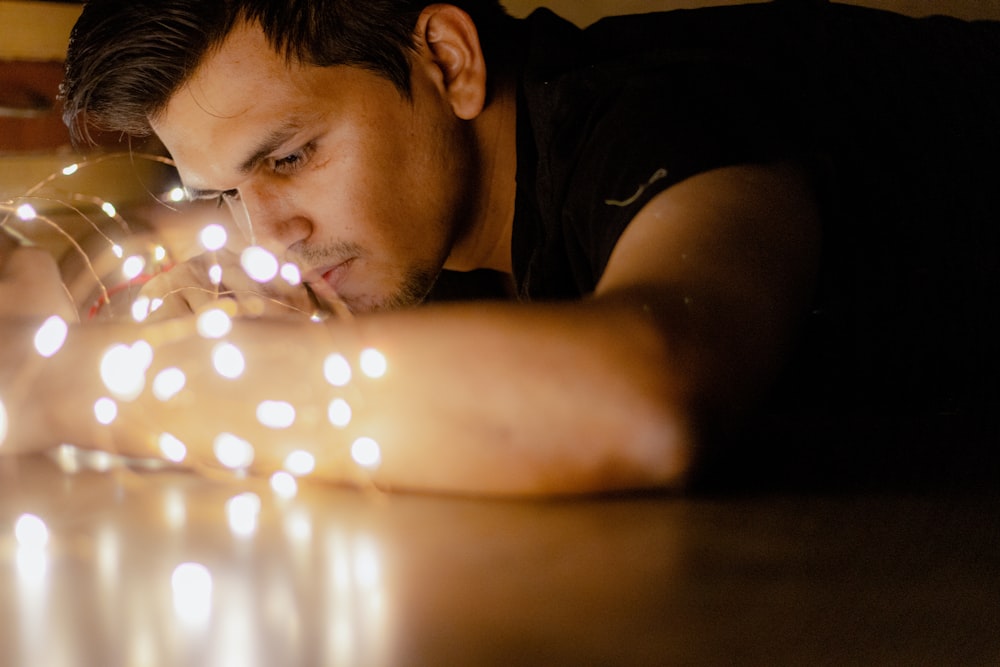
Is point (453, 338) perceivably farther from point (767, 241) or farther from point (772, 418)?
point (772, 418)

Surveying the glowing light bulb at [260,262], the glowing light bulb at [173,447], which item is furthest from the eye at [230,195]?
the glowing light bulb at [173,447]

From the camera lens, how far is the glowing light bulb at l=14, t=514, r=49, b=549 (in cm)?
65

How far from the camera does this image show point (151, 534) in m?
0.65

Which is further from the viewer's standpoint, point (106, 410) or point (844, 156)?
point (844, 156)

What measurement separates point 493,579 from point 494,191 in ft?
3.03

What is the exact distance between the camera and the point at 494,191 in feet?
4.61

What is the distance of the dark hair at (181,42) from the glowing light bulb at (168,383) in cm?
51

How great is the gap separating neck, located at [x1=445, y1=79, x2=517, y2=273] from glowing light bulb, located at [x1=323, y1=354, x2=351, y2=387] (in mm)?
651

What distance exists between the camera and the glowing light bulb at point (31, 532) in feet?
2.12

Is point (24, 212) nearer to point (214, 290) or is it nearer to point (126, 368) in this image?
point (126, 368)

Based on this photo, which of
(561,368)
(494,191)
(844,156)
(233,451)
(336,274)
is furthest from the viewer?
(494,191)

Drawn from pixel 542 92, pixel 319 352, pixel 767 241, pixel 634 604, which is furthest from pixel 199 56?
pixel 634 604

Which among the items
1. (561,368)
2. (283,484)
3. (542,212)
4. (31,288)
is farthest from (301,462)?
(542,212)

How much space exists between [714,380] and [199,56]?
31.0 inches
